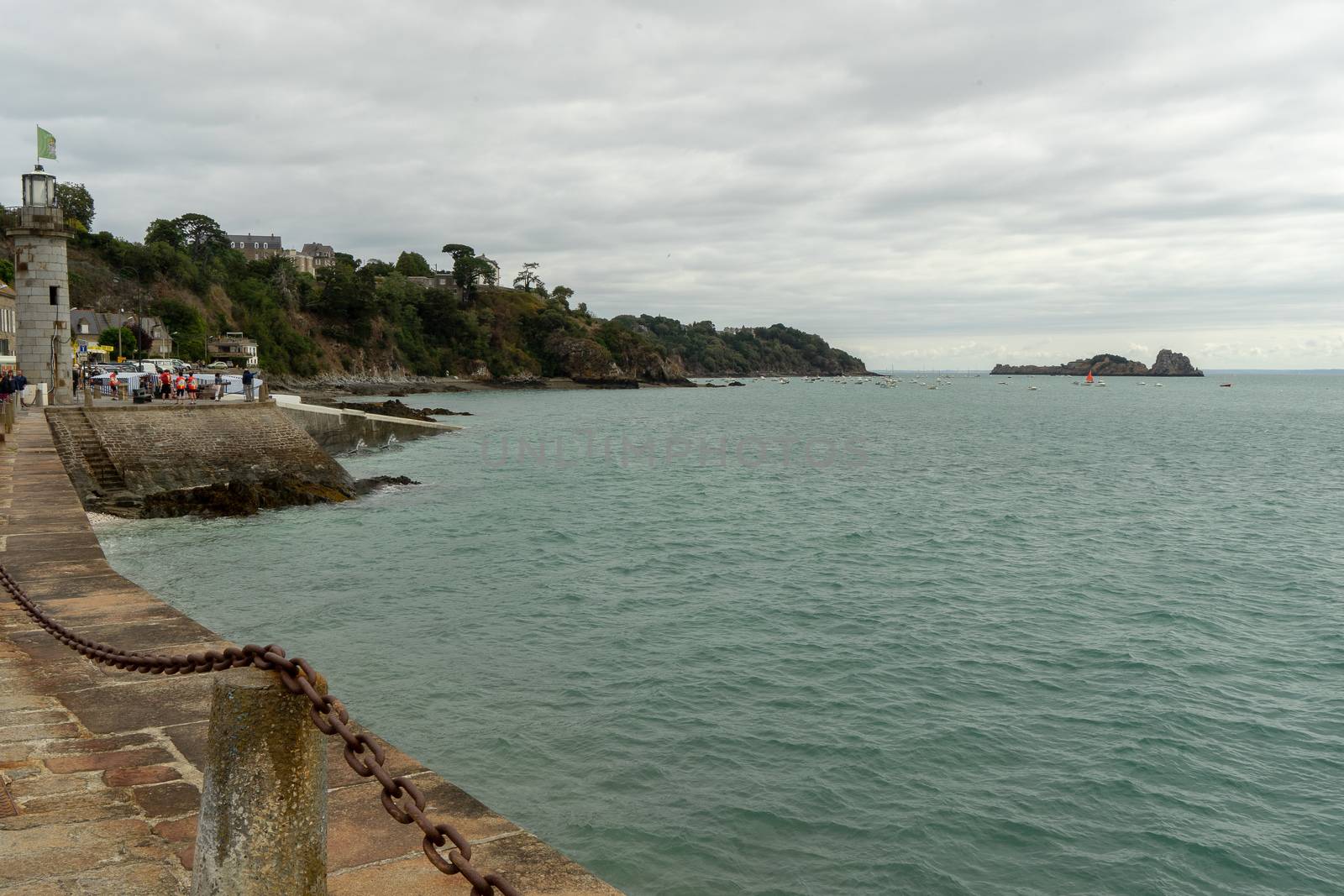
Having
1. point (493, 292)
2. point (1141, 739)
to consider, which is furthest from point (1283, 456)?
point (493, 292)

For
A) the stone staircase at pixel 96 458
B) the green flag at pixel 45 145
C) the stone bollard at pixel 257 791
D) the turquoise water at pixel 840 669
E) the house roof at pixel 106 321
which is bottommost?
the turquoise water at pixel 840 669

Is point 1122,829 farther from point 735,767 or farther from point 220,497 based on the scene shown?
point 220,497

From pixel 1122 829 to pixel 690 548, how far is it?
1422cm

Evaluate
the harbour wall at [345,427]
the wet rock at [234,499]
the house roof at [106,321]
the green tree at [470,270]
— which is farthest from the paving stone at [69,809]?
the green tree at [470,270]

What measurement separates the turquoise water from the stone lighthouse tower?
61.2ft

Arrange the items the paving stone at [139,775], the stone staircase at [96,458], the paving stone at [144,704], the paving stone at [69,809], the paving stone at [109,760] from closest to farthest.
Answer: the paving stone at [69,809]
the paving stone at [139,775]
the paving stone at [109,760]
the paving stone at [144,704]
the stone staircase at [96,458]

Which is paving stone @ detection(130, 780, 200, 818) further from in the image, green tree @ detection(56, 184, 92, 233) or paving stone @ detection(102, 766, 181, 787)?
green tree @ detection(56, 184, 92, 233)

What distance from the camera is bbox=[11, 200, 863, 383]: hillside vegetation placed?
92.9m

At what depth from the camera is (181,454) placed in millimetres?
26297

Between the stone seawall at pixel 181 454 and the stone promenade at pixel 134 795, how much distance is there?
1886 cm

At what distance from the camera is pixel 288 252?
165250 millimetres

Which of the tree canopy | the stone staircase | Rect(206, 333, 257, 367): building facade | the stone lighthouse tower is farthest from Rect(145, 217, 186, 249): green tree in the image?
the stone staircase

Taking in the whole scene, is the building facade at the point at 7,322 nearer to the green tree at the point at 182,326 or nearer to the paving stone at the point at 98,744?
the green tree at the point at 182,326

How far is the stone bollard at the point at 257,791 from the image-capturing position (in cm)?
281
